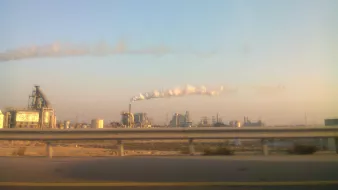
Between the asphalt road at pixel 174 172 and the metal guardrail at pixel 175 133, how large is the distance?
317 cm

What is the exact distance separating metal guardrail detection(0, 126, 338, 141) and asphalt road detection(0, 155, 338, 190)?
317cm

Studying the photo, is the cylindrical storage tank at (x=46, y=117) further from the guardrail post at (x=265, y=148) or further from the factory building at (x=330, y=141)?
the guardrail post at (x=265, y=148)

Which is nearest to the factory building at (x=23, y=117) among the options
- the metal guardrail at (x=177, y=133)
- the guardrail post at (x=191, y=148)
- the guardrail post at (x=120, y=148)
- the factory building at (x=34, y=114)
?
the factory building at (x=34, y=114)

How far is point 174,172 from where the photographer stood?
8234mm

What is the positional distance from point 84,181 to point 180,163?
10.3ft

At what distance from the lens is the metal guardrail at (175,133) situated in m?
13.2

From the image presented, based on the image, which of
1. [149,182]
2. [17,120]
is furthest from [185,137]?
[17,120]

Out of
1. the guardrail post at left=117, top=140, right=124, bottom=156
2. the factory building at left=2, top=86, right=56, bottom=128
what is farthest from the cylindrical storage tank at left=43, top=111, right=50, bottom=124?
the guardrail post at left=117, top=140, right=124, bottom=156

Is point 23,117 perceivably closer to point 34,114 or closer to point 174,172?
point 34,114

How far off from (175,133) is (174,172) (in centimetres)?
503

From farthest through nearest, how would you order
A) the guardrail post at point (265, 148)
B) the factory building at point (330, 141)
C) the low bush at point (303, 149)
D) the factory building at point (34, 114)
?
the factory building at point (34, 114)
the factory building at point (330, 141)
the low bush at point (303, 149)
the guardrail post at point (265, 148)

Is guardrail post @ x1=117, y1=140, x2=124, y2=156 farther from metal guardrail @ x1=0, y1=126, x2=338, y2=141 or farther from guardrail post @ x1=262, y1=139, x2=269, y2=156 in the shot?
guardrail post @ x1=262, y1=139, x2=269, y2=156

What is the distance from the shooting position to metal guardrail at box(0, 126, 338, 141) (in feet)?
43.4

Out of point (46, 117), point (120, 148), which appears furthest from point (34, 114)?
point (120, 148)
